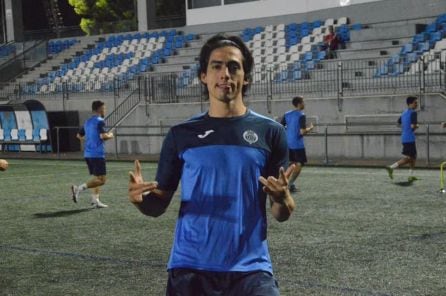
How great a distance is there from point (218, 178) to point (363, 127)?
21.5 m

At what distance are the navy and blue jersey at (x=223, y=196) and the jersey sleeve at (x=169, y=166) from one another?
3.4 inches

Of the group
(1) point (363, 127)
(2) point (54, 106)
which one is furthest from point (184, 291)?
(2) point (54, 106)

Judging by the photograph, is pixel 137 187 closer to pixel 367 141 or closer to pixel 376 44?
pixel 367 141

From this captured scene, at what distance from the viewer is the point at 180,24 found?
4547cm

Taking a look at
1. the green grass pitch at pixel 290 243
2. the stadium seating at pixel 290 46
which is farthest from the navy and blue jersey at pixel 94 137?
the stadium seating at pixel 290 46

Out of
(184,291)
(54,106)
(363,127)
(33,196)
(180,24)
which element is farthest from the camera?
(180,24)

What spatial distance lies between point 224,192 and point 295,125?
1281cm

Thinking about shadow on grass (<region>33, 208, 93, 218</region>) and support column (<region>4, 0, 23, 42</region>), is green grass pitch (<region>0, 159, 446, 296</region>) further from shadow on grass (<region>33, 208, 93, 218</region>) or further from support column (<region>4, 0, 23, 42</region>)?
support column (<region>4, 0, 23, 42</region>)

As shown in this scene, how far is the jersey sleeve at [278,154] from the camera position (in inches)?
161

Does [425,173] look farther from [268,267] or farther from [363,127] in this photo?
[268,267]

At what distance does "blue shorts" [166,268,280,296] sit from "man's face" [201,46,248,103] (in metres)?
0.85

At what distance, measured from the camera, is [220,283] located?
3887mm

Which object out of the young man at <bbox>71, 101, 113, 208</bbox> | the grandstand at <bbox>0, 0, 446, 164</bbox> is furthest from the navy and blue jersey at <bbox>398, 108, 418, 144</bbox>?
the young man at <bbox>71, 101, 113, 208</bbox>

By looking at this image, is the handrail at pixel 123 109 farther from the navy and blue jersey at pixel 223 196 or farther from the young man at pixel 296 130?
the navy and blue jersey at pixel 223 196
